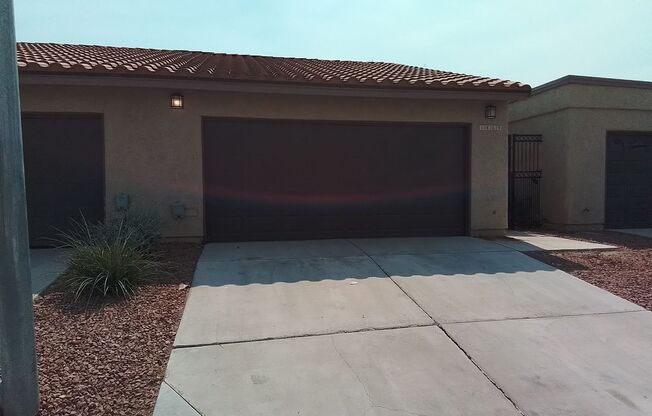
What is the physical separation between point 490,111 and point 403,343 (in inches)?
269

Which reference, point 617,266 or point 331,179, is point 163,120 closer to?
point 331,179

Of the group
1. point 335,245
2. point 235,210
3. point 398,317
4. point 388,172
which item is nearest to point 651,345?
point 398,317

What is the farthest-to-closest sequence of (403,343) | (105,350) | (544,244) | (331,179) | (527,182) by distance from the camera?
(527,182) → (331,179) → (544,244) → (403,343) → (105,350)

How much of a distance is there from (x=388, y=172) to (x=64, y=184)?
6263 mm

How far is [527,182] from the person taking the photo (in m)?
12.9

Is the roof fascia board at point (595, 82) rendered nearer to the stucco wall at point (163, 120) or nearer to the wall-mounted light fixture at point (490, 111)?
the wall-mounted light fixture at point (490, 111)

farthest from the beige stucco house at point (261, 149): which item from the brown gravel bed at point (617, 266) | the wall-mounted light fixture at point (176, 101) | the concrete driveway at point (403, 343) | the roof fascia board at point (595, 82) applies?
the roof fascia board at point (595, 82)

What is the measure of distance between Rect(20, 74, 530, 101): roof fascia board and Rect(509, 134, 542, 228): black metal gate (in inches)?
155

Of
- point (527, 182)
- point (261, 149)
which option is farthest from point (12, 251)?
point (527, 182)

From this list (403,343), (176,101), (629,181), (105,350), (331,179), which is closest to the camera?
(105,350)

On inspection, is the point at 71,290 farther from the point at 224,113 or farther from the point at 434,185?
the point at 434,185

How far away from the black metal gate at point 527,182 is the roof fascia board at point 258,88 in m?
3.95

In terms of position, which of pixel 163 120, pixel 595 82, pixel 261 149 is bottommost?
pixel 261 149

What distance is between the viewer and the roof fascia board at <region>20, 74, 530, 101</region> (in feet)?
25.3
